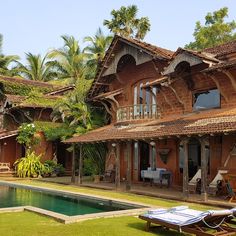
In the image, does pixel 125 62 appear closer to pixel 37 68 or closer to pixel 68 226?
pixel 68 226

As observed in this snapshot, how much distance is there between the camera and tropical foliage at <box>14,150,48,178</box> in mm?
24266

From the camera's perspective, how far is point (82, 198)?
14.3 m

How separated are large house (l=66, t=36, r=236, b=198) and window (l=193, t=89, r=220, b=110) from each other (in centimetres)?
3

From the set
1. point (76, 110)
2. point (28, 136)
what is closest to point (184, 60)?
point (76, 110)

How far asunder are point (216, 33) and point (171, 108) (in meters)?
26.7

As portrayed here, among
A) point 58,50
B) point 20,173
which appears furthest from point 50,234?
point 58,50

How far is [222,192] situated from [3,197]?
8.87 meters

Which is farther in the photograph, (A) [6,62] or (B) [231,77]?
(A) [6,62]

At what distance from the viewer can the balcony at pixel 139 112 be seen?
1908 cm

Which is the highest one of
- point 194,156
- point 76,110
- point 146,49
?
point 146,49

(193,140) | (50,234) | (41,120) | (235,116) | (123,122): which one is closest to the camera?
(50,234)

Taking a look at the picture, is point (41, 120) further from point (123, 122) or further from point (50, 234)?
point (50, 234)

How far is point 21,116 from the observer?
1147 inches

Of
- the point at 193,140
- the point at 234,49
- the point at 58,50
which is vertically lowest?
the point at 193,140
